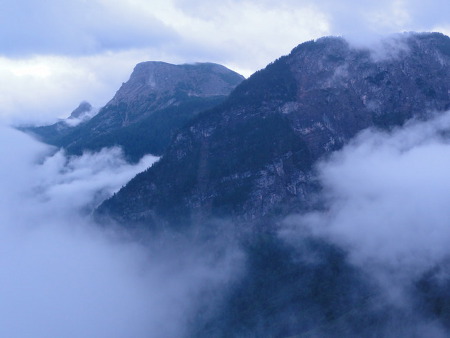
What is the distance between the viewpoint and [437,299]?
19050 centimetres

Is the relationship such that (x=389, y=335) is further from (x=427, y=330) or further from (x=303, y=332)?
(x=303, y=332)

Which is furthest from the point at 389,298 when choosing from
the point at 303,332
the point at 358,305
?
the point at 303,332

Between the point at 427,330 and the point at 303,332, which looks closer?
the point at 427,330

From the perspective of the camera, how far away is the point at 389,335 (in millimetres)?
184375

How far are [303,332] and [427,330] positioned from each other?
40.5 meters

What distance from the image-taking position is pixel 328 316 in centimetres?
19662

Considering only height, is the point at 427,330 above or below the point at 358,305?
below

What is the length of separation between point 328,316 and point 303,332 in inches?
411

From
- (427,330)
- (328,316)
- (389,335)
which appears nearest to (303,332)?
(328,316)

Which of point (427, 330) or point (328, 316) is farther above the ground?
point (328, 316)

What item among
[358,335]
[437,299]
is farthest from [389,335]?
[437,299]

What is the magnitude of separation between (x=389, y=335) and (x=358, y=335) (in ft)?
32.6

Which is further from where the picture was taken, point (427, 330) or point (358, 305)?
point (358, 305)

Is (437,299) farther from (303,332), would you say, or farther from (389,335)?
(303,332)
